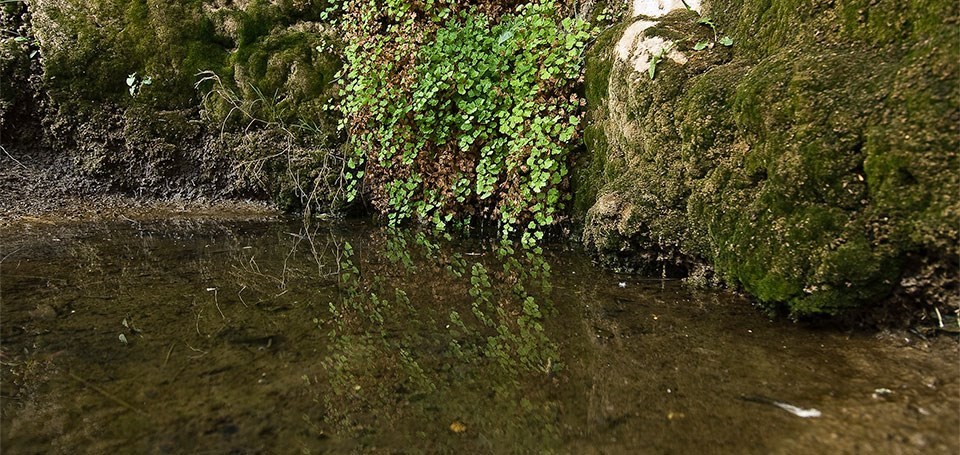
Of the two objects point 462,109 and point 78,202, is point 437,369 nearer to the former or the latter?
point 462,109

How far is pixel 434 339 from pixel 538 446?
89 cm

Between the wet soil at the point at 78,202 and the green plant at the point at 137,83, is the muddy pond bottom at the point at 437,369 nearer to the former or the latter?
the wet soil at the point at 78,202

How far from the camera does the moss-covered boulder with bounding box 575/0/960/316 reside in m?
1.98

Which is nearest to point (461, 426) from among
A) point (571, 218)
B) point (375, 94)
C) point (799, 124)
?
point (799, 124)

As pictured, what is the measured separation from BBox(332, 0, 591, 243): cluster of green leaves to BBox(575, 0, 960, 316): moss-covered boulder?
71cm

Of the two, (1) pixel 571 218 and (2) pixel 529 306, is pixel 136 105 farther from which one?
(2) pixel 529 306

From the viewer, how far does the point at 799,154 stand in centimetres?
236

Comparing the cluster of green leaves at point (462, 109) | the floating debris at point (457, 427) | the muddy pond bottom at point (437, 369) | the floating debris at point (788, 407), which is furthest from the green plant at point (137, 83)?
the floating debris at point (788, 407)

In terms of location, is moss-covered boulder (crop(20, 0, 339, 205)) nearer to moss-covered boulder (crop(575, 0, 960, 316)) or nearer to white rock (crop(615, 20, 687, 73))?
white rock (crop(615, 20, 687, 73))

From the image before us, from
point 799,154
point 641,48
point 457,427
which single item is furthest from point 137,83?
point 799,154

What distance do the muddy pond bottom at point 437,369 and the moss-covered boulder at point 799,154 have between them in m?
0.25

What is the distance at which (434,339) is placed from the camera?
2.43 m

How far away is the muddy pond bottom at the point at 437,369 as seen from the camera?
164 centimetres

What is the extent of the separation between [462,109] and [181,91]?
3.09m
